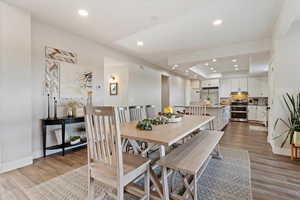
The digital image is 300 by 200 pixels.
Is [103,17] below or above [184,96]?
above

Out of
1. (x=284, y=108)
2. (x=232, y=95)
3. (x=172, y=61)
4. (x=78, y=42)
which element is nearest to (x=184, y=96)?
(x=232, y=95)

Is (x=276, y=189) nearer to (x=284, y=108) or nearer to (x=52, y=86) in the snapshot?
(x=284, y=108)

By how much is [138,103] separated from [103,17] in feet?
11.0

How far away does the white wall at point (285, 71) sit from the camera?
2.77 m

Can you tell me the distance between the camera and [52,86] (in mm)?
2982

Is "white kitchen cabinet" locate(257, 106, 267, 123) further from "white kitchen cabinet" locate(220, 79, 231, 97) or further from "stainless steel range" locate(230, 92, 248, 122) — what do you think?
"white kitchen cabinet" locate(220, 79, 231, 97)

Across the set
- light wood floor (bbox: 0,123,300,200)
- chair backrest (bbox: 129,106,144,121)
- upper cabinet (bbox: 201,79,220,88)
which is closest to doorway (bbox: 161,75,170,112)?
upper cabinet (bbox: 201,79,220,88)

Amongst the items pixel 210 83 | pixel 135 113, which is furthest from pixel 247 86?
pixel 135 113

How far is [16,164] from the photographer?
7.67ft

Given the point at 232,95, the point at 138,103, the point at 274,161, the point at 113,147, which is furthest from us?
the point at 232,95

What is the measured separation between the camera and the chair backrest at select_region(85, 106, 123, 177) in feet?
3.89

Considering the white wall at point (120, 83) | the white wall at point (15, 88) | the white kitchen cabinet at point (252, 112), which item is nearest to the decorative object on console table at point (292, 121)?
the white wall at point (120, 83)

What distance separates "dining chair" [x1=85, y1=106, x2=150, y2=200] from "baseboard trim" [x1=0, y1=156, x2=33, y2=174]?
5.96ft

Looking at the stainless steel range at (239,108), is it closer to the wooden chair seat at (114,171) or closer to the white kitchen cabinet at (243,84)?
the white kitchen cabinet at (243,84)
